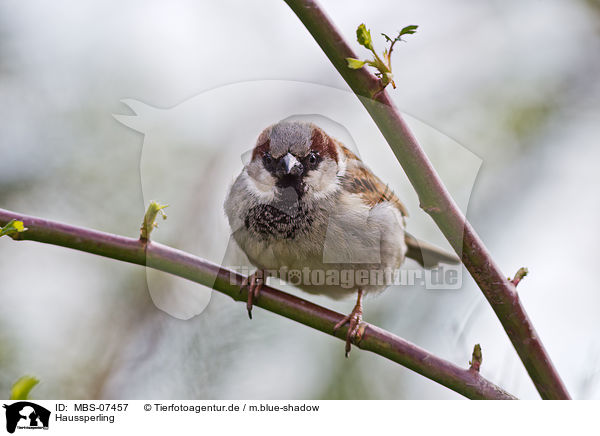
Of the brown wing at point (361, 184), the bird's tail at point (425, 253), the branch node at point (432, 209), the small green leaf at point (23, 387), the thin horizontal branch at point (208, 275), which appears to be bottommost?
the small green leaf at point (23, 387)

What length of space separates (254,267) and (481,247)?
2.15 feet

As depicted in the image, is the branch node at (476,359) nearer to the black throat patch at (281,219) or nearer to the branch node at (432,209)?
the branch node at (432,209)

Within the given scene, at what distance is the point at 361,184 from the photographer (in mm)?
1607

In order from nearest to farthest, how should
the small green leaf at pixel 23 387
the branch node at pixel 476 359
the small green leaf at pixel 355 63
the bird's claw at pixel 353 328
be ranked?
the small green leaf at pixel 23 387
the small green leaf at pixel 355 63
the branch node at pixel 476 359
the bird's claw at pixel 353 328

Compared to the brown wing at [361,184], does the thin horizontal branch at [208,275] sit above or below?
below

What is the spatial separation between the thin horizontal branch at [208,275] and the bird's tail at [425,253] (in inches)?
15.0

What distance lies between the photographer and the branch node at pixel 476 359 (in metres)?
1.17

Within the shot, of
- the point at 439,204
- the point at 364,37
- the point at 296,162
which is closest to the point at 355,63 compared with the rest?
the point at 364,37

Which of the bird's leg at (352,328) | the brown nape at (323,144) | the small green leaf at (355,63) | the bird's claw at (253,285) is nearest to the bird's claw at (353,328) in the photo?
the bird's leg at (352,328)

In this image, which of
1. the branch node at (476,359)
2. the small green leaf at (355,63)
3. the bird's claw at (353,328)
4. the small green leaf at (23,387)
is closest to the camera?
the small green leaf at (23,387)

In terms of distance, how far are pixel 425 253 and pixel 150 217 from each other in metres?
0.91

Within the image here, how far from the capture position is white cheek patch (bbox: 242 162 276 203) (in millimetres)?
1543

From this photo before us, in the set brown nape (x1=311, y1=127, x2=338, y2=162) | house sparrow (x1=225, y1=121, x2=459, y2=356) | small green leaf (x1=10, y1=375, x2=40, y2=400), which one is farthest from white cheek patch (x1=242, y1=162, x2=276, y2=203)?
small green leaf (x1=10, y1=375, x2=40, y2=400)

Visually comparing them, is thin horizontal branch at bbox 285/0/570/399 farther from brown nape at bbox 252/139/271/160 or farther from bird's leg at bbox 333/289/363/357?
brown nape at bbox 252/139/271/160
